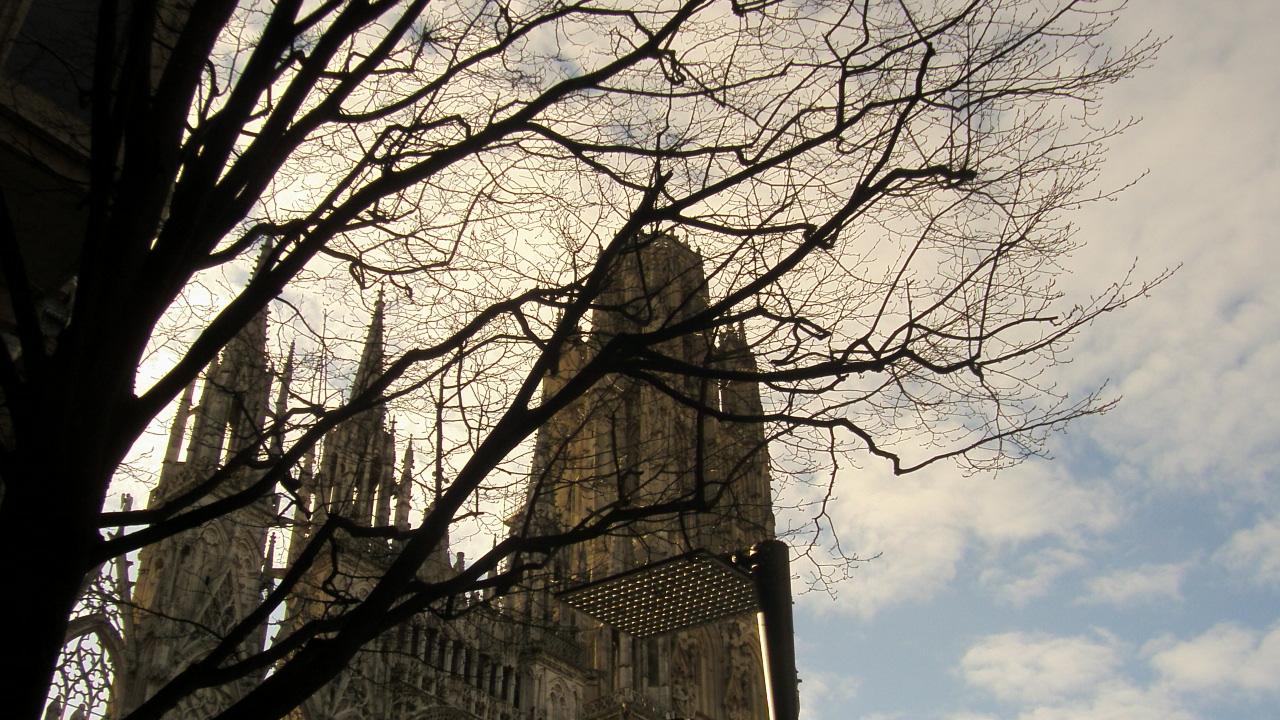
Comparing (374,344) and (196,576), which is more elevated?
(196,576)

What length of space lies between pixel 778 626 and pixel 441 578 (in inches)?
771

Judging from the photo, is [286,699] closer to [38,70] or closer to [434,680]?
[38,70]

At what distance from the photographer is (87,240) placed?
4.63m

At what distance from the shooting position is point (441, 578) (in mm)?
23266

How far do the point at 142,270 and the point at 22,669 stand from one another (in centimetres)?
168

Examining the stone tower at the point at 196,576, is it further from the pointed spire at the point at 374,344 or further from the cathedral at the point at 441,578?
the pointed spire at the point at 374,344

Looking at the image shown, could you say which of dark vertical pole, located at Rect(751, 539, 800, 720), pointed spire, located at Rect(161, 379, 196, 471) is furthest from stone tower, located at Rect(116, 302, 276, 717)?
dark vertical pole, located at Rect(751, 539, 800, 720)

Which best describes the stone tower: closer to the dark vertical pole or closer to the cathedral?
the cathedral

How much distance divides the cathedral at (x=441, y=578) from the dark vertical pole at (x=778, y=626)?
1869 mm

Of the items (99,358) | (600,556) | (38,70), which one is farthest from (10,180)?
(600,556)

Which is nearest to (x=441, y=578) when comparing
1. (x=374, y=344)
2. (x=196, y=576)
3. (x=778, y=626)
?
(x=196, y=576)

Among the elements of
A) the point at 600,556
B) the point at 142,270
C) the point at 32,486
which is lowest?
the point at 32,486

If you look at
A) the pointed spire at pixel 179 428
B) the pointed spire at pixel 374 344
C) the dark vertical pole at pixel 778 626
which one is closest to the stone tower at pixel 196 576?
the pointed spire at pixel 179 428

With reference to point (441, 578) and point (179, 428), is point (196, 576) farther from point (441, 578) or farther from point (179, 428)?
point (441, 578)
